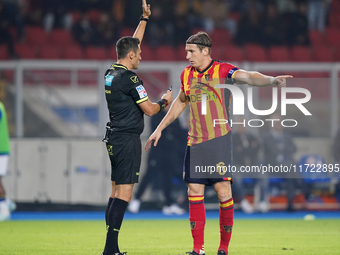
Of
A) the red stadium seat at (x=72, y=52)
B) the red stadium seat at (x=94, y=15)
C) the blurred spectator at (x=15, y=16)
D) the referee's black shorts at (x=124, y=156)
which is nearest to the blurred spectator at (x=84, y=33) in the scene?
the red stadium seat at (x=72, y=52)

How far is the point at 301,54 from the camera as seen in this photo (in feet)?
52.0

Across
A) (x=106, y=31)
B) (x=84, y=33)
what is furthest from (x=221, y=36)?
(x=84, y=33)

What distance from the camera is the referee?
16.6ft

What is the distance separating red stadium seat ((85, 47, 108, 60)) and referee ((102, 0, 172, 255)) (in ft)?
32.4

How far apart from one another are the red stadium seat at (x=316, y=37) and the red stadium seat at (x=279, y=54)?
152 centimetres

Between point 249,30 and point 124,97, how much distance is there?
11562 mm

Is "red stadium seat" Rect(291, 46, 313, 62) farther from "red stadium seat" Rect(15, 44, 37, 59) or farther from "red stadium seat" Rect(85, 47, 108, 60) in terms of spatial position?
"red stadium seat" Rect(15, 44, 37, 59)

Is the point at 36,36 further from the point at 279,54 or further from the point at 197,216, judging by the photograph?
the point at 197,216

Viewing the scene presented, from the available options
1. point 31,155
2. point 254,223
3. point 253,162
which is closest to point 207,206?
point 253,162

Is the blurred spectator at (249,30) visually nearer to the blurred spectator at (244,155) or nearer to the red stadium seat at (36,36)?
the red stadium seat at (36,36)

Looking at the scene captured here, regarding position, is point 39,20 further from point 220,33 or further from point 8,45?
point 220,33

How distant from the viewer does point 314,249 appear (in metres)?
5.81

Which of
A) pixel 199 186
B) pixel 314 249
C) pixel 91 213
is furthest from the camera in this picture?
pixel 91 213

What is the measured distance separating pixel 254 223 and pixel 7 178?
16.2ft
